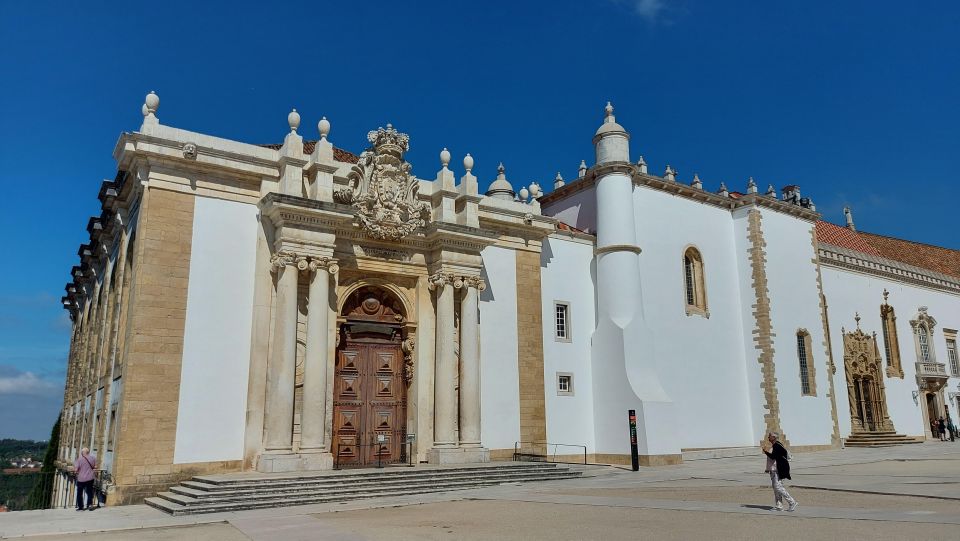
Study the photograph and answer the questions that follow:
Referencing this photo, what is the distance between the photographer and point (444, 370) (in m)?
20.9

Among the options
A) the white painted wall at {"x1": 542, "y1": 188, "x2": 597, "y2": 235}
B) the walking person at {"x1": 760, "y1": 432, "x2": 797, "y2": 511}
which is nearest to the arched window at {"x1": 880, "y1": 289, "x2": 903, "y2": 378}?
the white painted wall at {"x1": 542, "y1": 188, "x2": 597, "y2": 235}

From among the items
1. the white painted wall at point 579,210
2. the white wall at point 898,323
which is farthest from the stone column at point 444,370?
the white wall at point 898,323

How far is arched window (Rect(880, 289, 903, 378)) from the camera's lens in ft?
124

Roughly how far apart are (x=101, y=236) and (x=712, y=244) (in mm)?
22954

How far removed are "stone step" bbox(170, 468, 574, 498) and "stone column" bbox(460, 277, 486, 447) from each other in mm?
2160

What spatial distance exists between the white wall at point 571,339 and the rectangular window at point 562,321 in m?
0.11

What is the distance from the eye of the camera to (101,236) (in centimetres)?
2395

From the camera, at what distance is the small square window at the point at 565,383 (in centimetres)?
2438

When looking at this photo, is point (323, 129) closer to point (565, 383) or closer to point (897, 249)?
point (565, 383)

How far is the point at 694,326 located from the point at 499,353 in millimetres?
9034

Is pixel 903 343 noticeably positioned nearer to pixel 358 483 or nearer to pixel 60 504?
pixel 358 483

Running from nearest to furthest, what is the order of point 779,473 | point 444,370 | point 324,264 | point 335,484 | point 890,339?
1. point 779,473
2. point 335,484
3. point 324,264
4. point 444,370
5. point 890,339

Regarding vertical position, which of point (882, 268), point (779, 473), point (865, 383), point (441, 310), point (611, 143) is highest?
point (611, 143)

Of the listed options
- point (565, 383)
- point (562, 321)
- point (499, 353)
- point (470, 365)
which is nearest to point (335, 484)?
point (470, 365)
